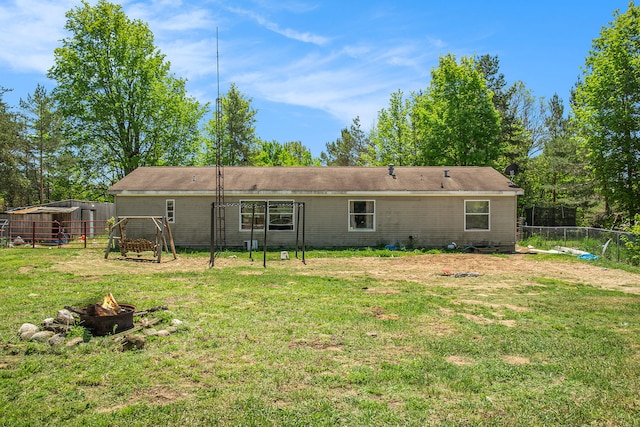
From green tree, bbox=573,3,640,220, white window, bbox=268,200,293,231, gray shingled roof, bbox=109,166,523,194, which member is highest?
green tree, bbox=573,3,640,220

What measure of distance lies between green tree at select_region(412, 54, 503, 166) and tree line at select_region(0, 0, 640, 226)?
0.24ft

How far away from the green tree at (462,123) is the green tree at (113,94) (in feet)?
60.7

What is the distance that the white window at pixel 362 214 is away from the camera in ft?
60.3

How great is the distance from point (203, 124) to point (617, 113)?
29.1 meters

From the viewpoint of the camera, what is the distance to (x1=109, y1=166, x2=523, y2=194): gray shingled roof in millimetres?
17969

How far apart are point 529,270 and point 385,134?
27.4 m

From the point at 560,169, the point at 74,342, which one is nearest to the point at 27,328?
the point at 74,342

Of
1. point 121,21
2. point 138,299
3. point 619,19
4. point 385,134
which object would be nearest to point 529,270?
point 138,299

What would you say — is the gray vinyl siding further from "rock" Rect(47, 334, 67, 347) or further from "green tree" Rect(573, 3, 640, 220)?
"rock" Rect(47, 334, 67, 347)

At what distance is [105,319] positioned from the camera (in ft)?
18.1

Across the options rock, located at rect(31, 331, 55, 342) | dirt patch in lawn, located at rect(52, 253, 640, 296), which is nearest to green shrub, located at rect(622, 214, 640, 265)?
dirt patch in lawn, located at rect(52, 253, 640, 296)

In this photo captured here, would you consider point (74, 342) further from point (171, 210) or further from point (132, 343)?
point (171, 210)

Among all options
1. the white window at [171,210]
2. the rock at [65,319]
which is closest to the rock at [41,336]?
the rock at [65,319]

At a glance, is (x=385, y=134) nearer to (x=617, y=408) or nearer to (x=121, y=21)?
(x=121, y=21)
